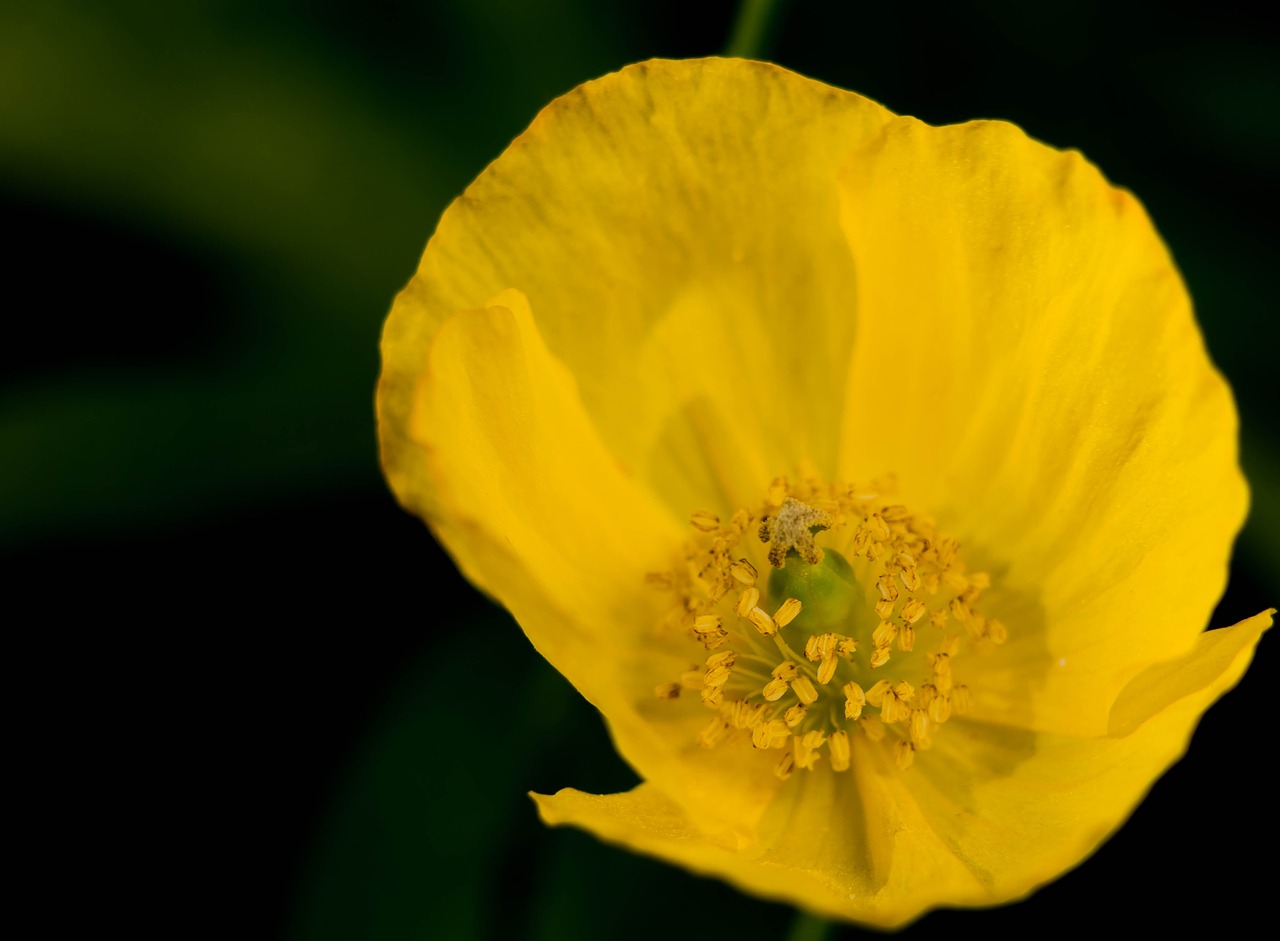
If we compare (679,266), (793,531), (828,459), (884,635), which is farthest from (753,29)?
(884,635)

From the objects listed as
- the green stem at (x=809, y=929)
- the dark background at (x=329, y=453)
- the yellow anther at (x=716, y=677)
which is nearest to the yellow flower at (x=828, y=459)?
the yellow anther at (x=716, y=677)

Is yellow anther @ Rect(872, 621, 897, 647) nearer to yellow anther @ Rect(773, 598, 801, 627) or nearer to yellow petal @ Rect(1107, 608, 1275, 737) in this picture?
yellow anther @ Rect(773, 598, 801, 627)

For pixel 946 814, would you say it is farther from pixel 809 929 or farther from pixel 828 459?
pixel 828 459

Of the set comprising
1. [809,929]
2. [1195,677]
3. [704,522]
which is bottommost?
[809,929]

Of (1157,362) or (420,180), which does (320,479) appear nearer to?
(420,180)

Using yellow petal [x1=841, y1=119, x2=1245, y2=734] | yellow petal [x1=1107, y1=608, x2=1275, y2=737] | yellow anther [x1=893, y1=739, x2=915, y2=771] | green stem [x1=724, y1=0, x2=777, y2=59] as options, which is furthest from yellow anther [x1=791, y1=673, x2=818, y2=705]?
green stem [x1=724, y1=0, x2=777, y2=59]

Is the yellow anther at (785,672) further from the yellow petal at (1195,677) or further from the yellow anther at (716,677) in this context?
the yellow petal at (1195,677)
